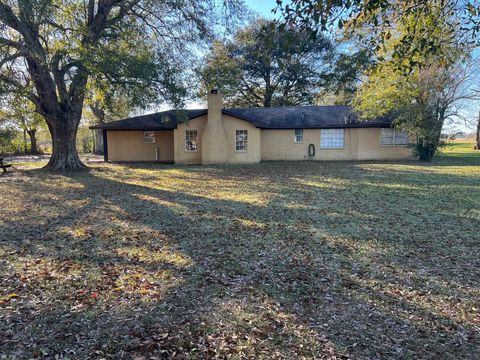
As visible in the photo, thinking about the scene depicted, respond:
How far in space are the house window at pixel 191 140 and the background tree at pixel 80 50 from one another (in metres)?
5.46

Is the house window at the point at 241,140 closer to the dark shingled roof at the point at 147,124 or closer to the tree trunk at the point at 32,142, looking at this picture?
the dark shingled roof at the point at 147,124

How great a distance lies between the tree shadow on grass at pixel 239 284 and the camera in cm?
284

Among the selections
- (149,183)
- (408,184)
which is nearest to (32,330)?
(149,183)

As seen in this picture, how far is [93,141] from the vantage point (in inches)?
1556

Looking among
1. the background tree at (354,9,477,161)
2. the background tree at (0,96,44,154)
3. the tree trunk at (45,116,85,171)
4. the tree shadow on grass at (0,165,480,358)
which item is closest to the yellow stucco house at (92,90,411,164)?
the background tree at (354,9,477,161)

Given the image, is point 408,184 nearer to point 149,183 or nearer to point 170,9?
point 149,183

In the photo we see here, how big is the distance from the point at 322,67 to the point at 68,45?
26.1 metres

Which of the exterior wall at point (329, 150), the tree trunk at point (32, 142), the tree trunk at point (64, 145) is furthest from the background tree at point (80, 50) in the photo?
the tree trunk at point (32, 142)

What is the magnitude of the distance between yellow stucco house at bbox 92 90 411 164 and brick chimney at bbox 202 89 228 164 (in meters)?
0.63

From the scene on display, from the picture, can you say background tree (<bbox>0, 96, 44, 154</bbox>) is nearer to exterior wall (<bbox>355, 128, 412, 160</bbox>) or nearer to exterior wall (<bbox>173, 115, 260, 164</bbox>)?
exterior wall (<bbox>173, 115, 260, 164</bbox>)

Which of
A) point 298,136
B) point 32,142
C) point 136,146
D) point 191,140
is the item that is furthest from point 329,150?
point 32,142

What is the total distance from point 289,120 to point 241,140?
4.33 metres

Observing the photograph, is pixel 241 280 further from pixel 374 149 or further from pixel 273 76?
pixel 273 76

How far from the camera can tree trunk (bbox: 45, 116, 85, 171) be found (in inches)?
629
